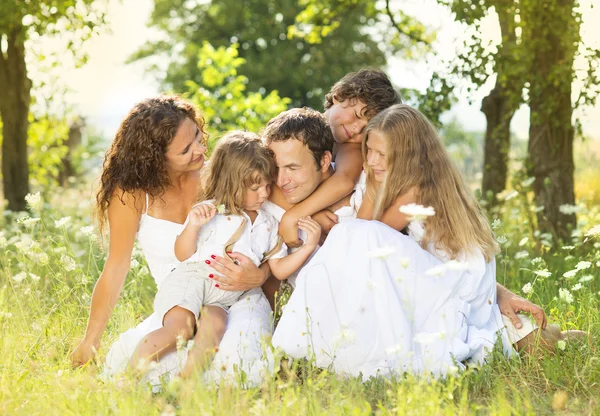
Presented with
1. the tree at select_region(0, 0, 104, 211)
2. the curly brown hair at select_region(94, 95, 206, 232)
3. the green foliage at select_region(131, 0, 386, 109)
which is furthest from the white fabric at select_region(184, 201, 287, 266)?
the green foliage at select_region(131, 0, 386, 109)

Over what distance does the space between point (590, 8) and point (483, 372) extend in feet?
13.1

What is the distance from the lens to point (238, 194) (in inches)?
158

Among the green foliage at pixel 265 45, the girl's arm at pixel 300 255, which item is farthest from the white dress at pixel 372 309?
the green foliage at pixel 265 45

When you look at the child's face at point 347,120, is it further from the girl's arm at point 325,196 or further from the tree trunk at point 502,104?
the tree trunk at point 502,104

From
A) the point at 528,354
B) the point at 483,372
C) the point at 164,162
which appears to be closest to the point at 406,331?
the point at 483,372

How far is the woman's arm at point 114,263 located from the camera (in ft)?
13.6

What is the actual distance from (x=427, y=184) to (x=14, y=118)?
748 cm

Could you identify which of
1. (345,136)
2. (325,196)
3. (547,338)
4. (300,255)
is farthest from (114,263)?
(547,338)

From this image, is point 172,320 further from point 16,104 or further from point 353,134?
point 16,104

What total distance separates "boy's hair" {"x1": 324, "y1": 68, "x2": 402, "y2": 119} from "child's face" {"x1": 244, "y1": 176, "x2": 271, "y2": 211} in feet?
2.19

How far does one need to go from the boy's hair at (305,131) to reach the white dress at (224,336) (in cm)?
75

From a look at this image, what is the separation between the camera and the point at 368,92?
4234 millimetres

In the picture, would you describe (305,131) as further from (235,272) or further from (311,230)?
(235,272)

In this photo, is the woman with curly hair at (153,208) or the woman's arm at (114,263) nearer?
the woman with curly hair at (153,208)
